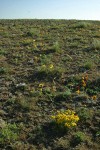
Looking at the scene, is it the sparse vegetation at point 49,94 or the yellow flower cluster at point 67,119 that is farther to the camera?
the yellow flower cluster at point 67,119

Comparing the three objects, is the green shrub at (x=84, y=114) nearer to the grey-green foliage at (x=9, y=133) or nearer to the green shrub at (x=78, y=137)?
the green shrub at (x=78, y=137)

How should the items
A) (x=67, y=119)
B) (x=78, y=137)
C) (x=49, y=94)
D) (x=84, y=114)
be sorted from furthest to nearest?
1. (x=49, y=94)
2. (x=84, y=114)
3. (x=67, y=119)
4. (x=78, y=137)

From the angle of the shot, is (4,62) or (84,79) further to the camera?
(4,62)

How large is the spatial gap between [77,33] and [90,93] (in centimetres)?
1146

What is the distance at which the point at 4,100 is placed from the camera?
1295cm

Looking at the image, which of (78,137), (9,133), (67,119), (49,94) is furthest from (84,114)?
(9,133)

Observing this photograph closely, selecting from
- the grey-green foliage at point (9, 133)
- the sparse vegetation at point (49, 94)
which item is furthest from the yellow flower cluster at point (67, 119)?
the grey-green foliage at point (9, 133)

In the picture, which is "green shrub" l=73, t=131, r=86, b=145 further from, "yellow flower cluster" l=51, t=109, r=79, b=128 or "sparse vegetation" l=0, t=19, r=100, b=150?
"yellow flower cluster" l=51, t=109, r=79, b=128

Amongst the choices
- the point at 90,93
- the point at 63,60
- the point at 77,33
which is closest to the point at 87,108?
the point at 90,93

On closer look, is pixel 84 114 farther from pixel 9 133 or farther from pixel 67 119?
pixel 9 133

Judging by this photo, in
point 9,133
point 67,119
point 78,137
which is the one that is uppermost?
point 67,119

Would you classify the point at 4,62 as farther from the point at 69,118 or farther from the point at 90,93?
the point at 69,118

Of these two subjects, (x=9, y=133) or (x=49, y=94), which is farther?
(x=49, y=94)

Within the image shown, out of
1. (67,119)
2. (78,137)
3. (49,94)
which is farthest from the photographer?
(49,94)
